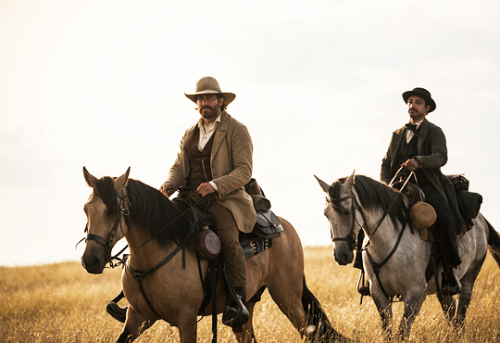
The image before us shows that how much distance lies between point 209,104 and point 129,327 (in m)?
2.78

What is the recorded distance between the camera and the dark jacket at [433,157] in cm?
770

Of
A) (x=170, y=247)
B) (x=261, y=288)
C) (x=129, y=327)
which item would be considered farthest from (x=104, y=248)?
(x=261, y=288)

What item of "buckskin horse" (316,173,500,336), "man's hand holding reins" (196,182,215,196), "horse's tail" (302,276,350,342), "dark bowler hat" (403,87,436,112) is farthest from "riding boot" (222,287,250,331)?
"dark bowler hat" (403,87,436,112)

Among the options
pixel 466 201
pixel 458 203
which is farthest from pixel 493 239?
pixel 458 203

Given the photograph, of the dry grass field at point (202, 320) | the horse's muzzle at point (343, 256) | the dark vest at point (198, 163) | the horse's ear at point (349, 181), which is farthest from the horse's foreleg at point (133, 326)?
the horse's ear at point (349, 181)

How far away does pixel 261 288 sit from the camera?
6992 millimetres

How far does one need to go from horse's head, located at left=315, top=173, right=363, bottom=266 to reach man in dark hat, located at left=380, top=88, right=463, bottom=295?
150cm

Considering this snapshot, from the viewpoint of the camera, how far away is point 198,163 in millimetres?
6258

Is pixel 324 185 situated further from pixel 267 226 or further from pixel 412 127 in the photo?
pixel 412 127

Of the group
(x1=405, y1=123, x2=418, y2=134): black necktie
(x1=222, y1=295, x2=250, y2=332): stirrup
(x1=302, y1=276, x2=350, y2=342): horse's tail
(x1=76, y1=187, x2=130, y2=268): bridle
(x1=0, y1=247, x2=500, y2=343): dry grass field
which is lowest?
(x1=0, y1=247, x2=500, y2=343): dry grass field

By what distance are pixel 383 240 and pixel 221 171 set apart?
106 inches

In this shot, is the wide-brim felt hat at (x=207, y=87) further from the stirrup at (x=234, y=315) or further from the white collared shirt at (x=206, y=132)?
the stirrup at (x=234, y=315)

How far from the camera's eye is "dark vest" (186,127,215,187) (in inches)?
244

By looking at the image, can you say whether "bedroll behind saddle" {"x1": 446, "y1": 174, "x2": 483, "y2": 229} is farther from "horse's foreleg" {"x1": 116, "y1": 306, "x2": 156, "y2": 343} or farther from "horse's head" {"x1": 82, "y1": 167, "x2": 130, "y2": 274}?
"horse's head" {"x1": 82, "y1": 167, "x2": 130, "y2": 274}
